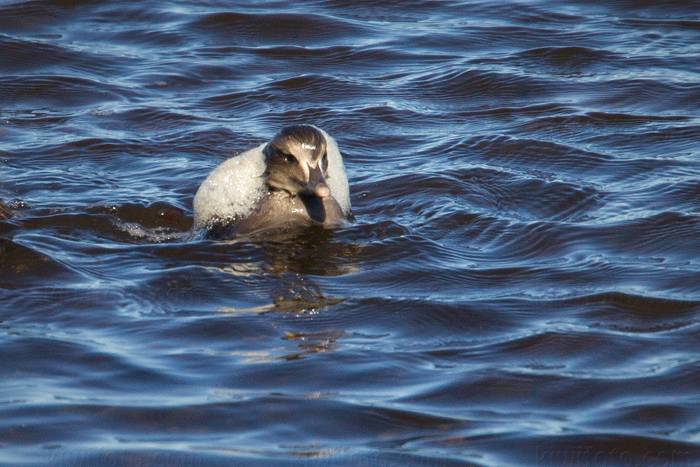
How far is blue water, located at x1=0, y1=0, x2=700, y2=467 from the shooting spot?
3959 millimetres

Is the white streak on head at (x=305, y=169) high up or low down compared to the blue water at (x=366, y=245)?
up

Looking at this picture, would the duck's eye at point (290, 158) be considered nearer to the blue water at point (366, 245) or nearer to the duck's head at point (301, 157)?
the duck's head at point (301, 157)

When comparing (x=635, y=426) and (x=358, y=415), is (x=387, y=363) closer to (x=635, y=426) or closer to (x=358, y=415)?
(x=358, y=415)

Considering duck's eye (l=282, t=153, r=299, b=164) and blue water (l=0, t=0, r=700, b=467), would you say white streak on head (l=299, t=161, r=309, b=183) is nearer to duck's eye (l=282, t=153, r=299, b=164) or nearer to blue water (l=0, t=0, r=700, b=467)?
duck's eye (l=282, t=153, r=299, b=164)

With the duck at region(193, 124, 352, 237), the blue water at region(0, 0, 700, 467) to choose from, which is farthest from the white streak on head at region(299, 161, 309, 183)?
the blue water at region(0, 0, 700, 467)

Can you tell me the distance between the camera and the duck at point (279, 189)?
19.9ft

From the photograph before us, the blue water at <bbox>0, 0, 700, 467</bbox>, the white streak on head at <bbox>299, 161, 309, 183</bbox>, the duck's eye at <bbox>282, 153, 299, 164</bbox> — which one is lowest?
the blue water at <bbox>0, 0, 700, 467</bbox>

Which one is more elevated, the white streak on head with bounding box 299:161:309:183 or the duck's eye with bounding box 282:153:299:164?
the duck's eye with bounding box 282:153:299:164

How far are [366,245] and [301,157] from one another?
60 centimetres

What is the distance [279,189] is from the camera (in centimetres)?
639

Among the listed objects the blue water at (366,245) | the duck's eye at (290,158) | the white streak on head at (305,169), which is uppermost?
the duck's eye at (290,158)

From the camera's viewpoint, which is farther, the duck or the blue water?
the duck

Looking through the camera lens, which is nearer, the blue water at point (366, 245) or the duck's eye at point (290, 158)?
the blue water at point (366, 245)

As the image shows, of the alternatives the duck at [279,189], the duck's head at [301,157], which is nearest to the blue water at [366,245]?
the duck at [279,189]
